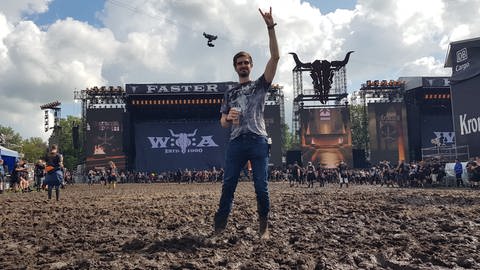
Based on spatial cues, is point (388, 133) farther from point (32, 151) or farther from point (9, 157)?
point (32, 151)

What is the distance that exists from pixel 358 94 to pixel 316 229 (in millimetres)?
45452

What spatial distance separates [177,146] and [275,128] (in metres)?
10.9

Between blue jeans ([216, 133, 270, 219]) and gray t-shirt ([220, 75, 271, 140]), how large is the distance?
76 millimetres

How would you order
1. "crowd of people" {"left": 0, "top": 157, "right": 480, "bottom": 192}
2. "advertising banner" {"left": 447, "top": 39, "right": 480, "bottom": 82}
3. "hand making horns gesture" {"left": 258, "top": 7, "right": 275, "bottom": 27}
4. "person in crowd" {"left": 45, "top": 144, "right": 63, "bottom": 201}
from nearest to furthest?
"hand making horns gesture" {"left": 258, "top": 7, "right": 275, "bottom": 27} < "person in crowd" {"left": 45, "top": 144, "right": 63, "bottom": 201} < "crowd of people" {"left": 0, "top": 157, "right": 480, "bottom": 192} < "advertising banner" {"left": 447, "top": 39, "right": 480, "bottom": 82}

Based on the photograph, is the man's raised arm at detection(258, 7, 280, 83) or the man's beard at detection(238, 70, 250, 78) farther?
the man's beard at detection(238, 70, 250, 78)

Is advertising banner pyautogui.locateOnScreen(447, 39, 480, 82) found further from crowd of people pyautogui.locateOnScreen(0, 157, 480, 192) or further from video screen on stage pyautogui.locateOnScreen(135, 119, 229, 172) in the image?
video screen on stage pyautogui.locateOnScreen(135, 119, 229, 172)

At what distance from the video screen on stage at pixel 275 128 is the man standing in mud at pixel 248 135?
127ft

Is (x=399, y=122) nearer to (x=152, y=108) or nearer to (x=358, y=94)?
(x=358, y=94)

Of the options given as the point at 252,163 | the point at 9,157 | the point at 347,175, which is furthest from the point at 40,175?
the point at 252,163

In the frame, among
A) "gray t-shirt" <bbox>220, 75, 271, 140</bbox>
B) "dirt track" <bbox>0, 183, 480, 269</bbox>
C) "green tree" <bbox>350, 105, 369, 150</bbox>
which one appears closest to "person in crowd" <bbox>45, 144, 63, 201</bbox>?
"dirt track" <bbox>0, 183, 480, 269</bbox>

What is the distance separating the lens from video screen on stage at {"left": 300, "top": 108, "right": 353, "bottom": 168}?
42188mm

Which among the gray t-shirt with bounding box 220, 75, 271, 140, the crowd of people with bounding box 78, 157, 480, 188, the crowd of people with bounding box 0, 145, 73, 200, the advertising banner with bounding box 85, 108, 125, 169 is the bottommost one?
the crowd of people with bounding box 78, 157, 480, 188

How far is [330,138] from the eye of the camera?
139 feet

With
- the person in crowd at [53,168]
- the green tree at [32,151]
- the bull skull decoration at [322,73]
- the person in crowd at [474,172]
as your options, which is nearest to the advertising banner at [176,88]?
the bull skull decoration at [322,73]
